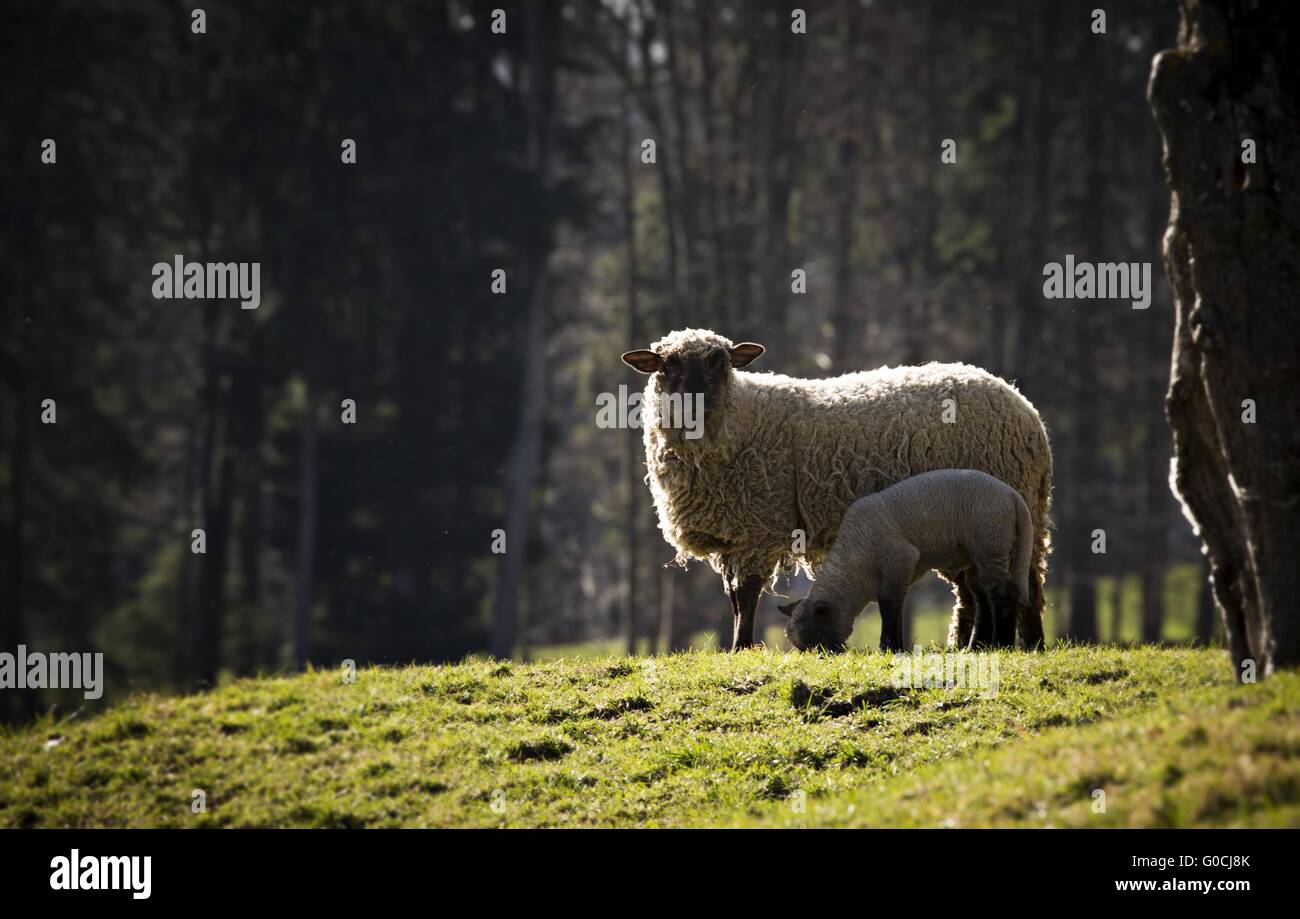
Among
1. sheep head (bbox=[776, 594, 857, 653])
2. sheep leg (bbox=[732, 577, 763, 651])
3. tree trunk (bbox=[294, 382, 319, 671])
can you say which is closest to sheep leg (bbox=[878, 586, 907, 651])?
sheep head (bbox=[776, 594, 857, 653])

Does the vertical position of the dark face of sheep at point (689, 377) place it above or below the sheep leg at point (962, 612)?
above

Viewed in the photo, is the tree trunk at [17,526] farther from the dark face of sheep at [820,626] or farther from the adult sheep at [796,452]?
the dark face of sheep at [820,626]

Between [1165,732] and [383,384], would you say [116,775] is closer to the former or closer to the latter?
[1165,732]

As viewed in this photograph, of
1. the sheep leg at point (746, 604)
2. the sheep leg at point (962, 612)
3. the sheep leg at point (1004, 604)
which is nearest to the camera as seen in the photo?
the sheep leg at point (1004, 604)

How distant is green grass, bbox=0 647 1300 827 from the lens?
7.11m

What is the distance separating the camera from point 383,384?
31234mm

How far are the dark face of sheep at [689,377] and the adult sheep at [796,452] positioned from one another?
12 mm

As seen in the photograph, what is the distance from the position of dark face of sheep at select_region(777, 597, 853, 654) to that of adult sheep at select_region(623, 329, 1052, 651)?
2.97 feet

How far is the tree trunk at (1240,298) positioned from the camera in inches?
306

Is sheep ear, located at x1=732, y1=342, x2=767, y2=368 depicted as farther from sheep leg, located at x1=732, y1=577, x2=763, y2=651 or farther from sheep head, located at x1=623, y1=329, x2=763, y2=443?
sheep leg, located at x1=732, y1=577, x2=763, y2=651

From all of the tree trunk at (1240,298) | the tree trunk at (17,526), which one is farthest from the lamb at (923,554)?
the tree trunk at (17,526)

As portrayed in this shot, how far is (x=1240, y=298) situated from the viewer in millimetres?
7934

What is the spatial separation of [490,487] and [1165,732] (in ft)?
84.6

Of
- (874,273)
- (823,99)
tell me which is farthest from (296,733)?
(874,273)
